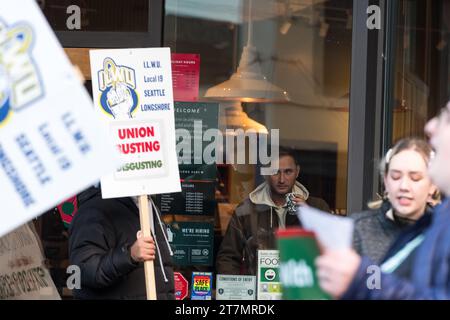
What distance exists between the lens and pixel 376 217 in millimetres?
4082

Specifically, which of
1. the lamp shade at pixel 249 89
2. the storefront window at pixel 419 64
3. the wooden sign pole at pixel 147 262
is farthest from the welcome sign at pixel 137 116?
the storefront window at pixel 419 64

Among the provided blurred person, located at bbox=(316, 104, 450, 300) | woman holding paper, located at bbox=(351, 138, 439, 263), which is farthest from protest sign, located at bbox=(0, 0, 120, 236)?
woman holding paper, located at bbox=(351, 138, 439, 263)

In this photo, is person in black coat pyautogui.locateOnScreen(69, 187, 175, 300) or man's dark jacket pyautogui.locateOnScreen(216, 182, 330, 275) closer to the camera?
person in black coat pyautogui.locateOnScreen(69, 187, 175, 300)

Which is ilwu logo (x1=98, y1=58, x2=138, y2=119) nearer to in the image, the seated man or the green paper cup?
the seated man

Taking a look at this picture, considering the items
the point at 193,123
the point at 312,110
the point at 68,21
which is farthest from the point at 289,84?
the point at 68,21

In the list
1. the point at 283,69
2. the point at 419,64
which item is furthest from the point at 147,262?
the point at 419,64

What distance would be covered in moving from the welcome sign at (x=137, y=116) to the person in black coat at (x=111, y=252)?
6.9 inches

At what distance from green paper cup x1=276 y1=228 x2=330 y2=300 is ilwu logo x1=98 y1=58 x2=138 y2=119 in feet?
6.92

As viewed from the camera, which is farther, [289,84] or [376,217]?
[289,84]

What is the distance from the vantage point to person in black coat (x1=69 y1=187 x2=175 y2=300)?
16.6 feet

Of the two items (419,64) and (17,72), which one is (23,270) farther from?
(419,64)
